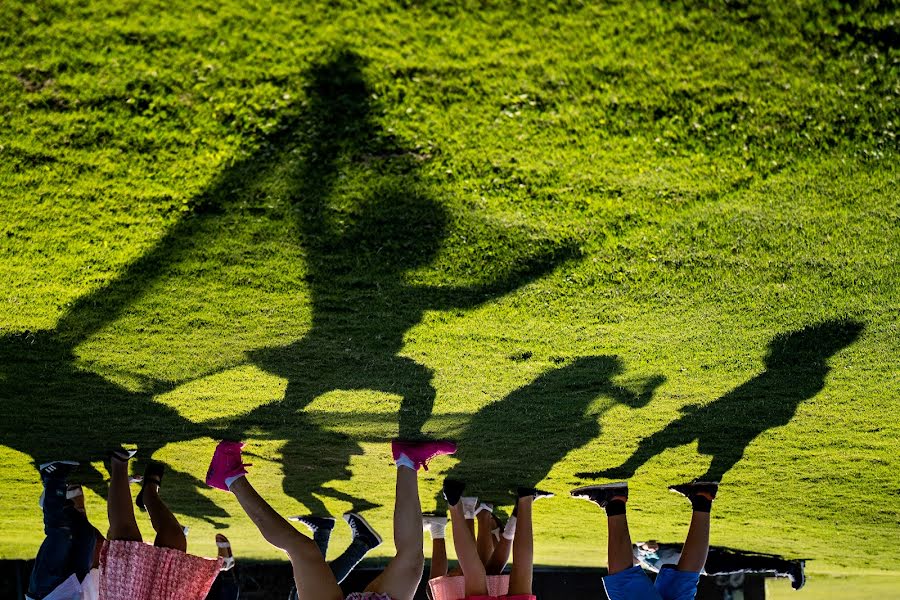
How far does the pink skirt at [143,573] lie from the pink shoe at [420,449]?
148cm

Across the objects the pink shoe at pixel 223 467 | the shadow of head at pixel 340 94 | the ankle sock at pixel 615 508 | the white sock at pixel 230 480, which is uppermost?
the shadow of head at pixel 340 94

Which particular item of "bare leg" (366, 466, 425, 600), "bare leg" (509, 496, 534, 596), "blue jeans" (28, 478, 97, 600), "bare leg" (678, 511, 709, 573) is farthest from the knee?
"blue jeans" (28, 478, 97, 600)

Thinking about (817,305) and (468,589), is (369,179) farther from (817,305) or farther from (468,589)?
(468,589)

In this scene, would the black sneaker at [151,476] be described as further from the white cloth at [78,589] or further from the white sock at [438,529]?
the white sock at [438,529]

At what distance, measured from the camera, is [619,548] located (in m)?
4.33

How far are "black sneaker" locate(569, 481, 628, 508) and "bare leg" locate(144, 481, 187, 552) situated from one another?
2.82 m

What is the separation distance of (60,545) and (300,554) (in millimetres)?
1680

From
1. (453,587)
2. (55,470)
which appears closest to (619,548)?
(453,587)

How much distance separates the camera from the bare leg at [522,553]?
4629 mm

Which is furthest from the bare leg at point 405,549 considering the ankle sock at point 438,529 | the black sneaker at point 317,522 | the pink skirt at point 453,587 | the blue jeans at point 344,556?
the black sneaker at point 317,522

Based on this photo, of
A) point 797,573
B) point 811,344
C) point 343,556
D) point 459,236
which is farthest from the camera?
point 797,573

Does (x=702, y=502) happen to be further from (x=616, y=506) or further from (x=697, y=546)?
(x=616, y=506)

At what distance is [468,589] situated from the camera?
4441 millimetres

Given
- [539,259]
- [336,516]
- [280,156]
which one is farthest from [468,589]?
[280,156]
